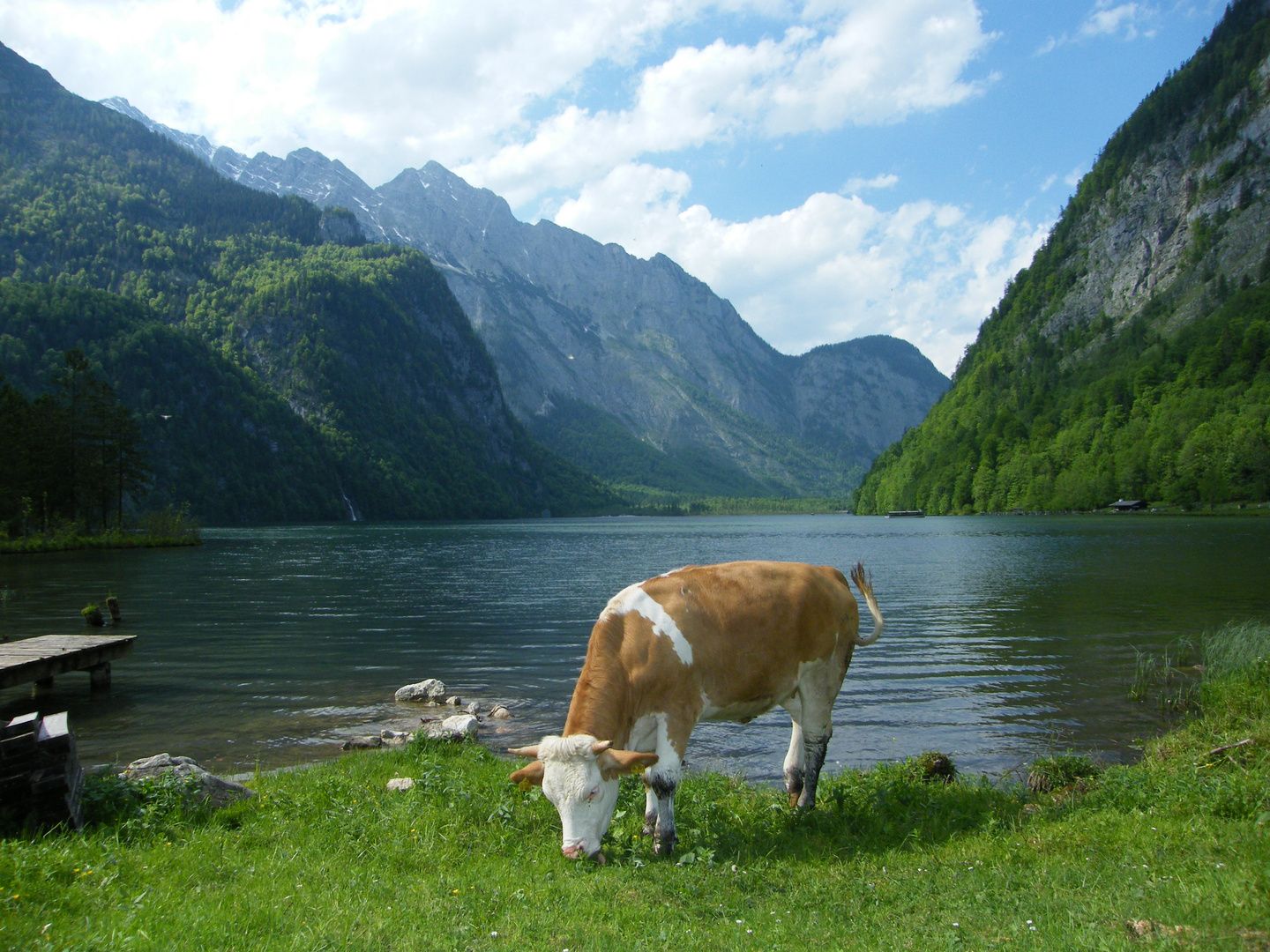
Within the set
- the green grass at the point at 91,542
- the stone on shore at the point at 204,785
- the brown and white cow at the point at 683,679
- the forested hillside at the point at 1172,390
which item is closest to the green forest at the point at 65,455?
the green grass at the point at 91,542

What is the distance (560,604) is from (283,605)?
14.2 meters

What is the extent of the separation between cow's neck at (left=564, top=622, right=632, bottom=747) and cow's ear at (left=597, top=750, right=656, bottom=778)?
0.42 meters

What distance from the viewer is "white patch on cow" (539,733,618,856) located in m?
7.68

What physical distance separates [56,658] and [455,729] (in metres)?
11.1

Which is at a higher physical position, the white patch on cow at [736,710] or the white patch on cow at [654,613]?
the white patch on cow at [654,613]

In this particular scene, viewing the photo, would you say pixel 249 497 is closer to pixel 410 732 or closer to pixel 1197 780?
pixel 410 732

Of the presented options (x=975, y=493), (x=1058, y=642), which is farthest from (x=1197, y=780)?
(x=975, y=493)

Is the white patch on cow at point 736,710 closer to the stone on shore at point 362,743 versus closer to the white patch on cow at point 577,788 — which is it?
the white patch on cow at point 577,788

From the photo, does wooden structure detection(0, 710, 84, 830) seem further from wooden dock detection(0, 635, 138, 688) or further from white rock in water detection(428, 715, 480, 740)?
wooden dock detection(0, 635, 138, 688)

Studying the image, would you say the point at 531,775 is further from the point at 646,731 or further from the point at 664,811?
the point at 664,811

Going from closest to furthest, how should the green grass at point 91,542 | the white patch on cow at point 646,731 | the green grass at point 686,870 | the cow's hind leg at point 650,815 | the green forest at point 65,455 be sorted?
the green grass at point 686,870 → the cow's hind leg at point 650,815 → the white patch on cow at point 646,731 → the green grass at point 91,542 → the green forest at point 65,455

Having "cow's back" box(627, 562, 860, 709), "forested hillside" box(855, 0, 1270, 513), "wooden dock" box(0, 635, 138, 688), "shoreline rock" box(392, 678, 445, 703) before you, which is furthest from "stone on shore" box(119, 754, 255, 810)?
"forested hillside" box(855, 0, 1270, 513)

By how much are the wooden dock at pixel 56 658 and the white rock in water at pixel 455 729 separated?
986 cm

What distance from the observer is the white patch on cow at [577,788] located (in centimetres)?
768
